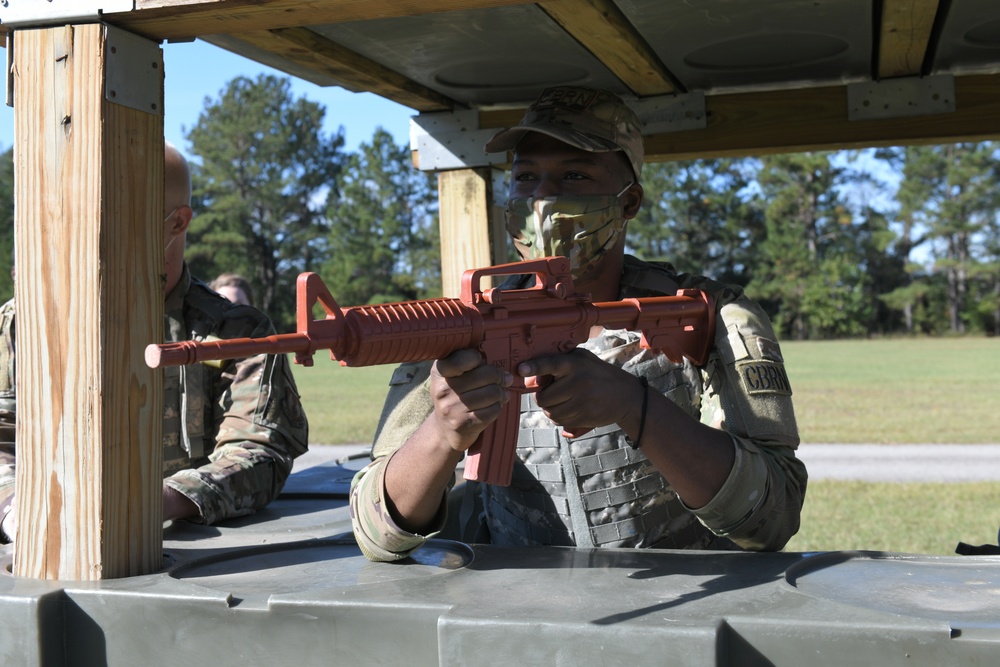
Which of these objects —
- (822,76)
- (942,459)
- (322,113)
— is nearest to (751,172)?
(322,113)

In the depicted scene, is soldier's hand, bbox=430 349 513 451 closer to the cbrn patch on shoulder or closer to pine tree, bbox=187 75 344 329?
the cbrn patch on shoulder

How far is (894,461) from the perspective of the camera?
12344 mm

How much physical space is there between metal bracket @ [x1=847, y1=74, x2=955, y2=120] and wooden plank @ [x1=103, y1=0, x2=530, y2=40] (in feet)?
6.85

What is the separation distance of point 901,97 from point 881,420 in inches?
535

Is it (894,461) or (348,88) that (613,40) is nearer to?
(348,88)

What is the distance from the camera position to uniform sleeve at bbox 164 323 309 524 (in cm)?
325

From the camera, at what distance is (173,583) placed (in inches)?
89.0

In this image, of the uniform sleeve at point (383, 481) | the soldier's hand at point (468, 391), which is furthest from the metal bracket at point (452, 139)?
the soldier's hand at point (468, 391)

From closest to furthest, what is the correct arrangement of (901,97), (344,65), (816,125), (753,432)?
1. (753,432)
2. (344,65)
3. (901,97)
4. (816,125)

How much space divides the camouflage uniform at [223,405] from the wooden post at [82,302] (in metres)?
0.99

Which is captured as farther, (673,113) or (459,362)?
(673,113)

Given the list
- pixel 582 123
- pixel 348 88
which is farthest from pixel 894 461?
pixel 582 123

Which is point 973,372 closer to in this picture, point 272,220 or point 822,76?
point 822,76

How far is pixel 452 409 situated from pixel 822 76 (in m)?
2.36
